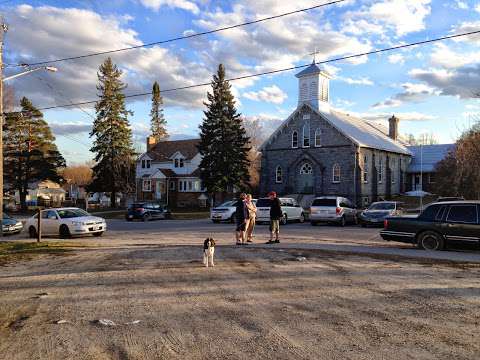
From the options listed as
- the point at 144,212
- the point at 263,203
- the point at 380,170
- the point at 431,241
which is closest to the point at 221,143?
the point at 144,212

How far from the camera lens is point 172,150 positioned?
2463 inches

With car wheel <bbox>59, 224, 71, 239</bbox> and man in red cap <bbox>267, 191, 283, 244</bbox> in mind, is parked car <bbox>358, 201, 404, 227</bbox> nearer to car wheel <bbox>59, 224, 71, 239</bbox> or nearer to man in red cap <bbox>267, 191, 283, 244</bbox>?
man in red cap <bbox>267, 191, 283, 244</bbox>

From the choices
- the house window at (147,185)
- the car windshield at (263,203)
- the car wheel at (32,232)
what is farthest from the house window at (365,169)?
the car wheel at (32,232)

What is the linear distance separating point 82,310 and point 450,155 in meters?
44.5

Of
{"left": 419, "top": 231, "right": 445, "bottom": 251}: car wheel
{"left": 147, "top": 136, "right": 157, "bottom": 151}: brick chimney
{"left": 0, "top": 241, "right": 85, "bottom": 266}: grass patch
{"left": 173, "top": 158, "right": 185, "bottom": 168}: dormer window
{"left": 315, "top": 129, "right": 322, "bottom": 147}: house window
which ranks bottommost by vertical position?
{"left": 0, "top": 241, "right": 85, "bottom": 266}: grass patch

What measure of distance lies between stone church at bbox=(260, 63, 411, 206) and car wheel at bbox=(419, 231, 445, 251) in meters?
27.6

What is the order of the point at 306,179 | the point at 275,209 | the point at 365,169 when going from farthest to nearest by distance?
the point at 306,179 → the point at 365,169 → the point at 275,209

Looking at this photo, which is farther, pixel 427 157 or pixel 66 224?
pixel 427 157

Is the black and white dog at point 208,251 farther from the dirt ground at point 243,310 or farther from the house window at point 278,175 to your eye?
the house window at point 278,175

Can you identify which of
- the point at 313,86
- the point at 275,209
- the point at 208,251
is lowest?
the point at 208,251

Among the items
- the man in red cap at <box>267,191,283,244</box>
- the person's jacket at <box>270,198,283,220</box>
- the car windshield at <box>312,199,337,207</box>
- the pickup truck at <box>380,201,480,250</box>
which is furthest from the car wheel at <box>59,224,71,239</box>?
the pickup truck at <box>380,201,480,250</box>

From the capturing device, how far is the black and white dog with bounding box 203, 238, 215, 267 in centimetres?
1184

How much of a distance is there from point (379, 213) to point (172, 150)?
39.9 meters

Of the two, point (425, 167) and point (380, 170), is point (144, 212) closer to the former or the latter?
point (380, 170)
